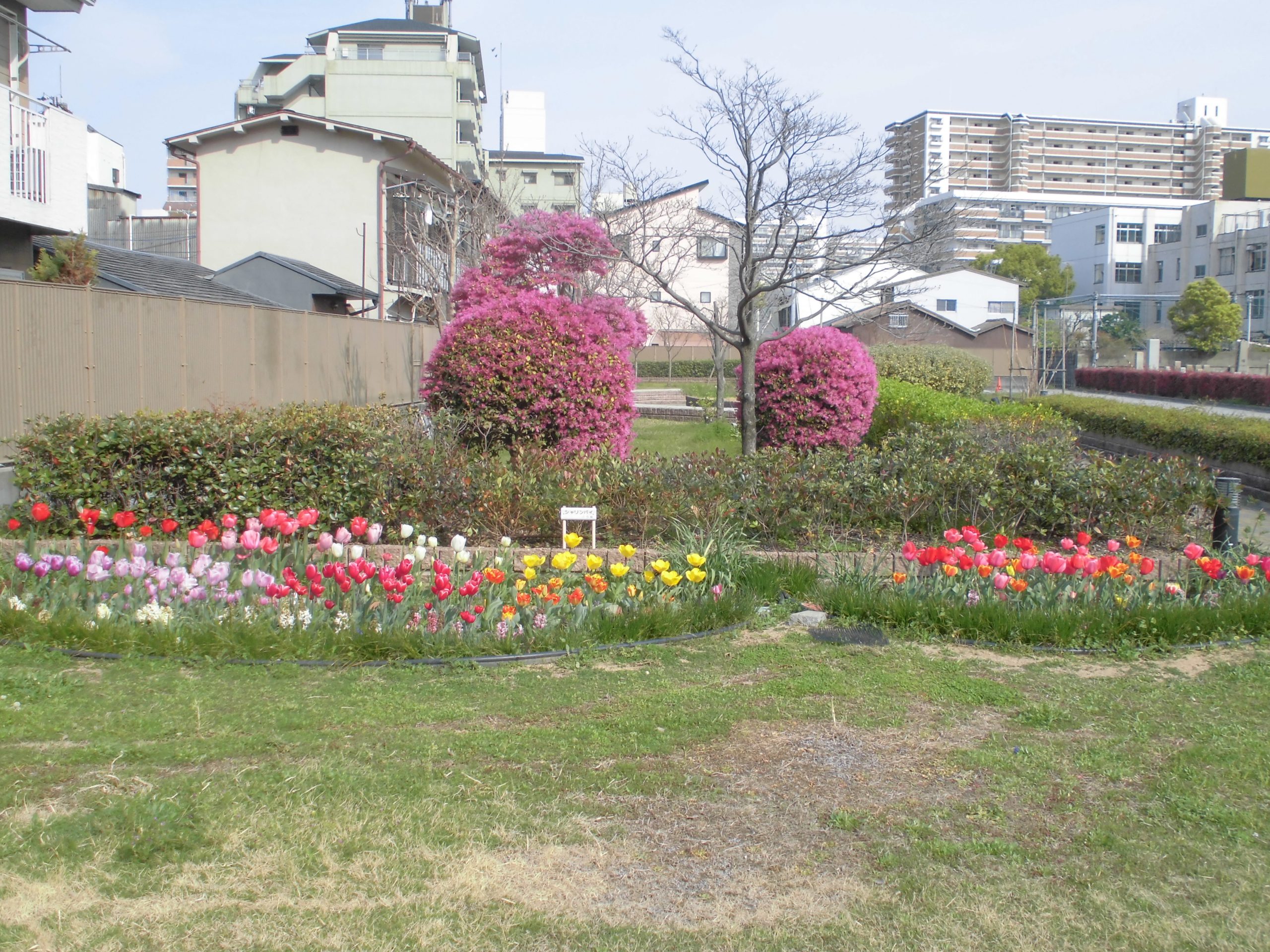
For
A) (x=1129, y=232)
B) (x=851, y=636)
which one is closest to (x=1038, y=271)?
(x=1129, y=232)

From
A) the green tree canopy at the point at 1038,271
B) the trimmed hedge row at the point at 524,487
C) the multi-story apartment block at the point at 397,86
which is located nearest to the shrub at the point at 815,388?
the trimmed hedge row at the point at 524,487

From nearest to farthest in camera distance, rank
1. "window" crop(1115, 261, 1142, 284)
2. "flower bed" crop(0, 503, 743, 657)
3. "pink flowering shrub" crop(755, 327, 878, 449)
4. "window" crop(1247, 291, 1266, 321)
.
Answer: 1. "flower bed" crop(0, 503, 743, 657)
2. "pink flowering shrub" crop(755, 327, 878, 449)
3. "window" crop(1247, 291, 1266, 321)
4. "window" crop(1115, 261, 1142, 284)

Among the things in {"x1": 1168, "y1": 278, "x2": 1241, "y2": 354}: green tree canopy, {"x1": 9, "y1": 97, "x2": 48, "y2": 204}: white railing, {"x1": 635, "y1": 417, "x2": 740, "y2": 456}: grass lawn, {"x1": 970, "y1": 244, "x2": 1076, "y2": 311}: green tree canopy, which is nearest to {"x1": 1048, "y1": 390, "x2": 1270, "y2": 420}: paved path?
{"x1": 635, "y1": 417, "x2": 740, "y2": 456}: grass lawn

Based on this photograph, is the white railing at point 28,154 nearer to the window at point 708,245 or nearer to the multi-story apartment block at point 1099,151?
the window at point 708,245

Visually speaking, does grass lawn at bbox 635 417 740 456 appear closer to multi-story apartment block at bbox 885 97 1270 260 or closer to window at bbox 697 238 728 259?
window at bbox 697 238 728 259

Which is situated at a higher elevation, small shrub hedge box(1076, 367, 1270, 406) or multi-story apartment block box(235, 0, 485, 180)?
multi-story apartment block box(235, 0, 485, 180)

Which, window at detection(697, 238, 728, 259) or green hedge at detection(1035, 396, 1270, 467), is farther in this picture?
green hedge at detection(1035, 396, 1270, 467)

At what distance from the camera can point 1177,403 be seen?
37406 mm

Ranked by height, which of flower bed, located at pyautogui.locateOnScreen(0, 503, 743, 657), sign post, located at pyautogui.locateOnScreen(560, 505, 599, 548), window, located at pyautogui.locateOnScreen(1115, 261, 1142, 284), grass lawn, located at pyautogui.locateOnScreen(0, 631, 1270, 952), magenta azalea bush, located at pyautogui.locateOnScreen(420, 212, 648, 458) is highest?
window, located at pyautogui.locateOnScreen(1115, 261, 1142, 284)

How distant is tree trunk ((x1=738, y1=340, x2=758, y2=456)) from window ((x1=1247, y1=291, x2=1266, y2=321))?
2560 inches

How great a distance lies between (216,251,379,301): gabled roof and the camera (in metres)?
27.0

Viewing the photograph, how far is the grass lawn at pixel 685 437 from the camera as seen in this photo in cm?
1859

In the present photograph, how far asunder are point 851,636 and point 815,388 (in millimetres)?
8225

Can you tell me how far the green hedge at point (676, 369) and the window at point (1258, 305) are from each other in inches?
1439
